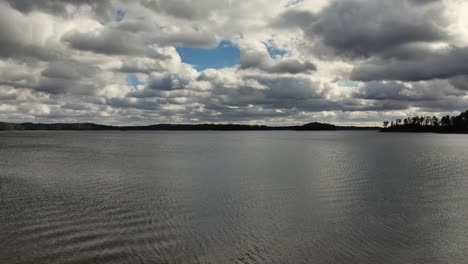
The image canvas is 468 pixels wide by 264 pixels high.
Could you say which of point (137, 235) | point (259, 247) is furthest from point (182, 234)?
point (259, 247)

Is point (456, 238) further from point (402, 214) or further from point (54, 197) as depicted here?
point (54, 197)

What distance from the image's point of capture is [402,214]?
75.6 ft

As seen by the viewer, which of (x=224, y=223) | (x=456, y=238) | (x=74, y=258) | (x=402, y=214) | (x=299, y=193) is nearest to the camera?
(x=74, y=258)

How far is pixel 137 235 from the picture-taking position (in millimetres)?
17938

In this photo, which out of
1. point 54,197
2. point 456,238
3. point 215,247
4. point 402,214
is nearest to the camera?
point 215,247

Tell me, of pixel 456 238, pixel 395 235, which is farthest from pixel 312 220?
pixel 456 238

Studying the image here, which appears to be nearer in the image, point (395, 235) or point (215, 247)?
point (215, 247)

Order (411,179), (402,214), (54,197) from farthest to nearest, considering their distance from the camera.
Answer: (411,179) < (54,197) < (402,214)

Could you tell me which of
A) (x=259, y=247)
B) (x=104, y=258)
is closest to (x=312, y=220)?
(x=259, y=247)

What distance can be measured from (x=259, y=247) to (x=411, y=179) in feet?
96.6

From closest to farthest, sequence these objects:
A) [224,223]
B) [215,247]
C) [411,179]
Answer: [215,247]
[224,223]
[411,179]

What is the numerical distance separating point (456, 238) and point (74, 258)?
18231 millimetres

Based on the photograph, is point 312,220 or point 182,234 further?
point 312,220

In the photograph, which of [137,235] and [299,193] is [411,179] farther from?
[137,235]
